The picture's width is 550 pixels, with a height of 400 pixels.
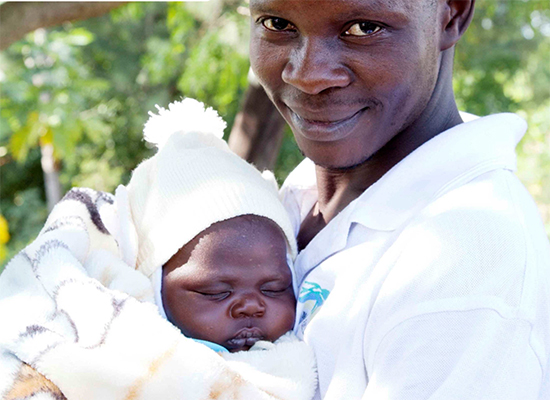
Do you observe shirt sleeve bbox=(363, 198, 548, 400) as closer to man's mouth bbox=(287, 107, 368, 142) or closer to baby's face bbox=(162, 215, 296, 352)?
man's mouth bbox=(287, 107, 368, 142)

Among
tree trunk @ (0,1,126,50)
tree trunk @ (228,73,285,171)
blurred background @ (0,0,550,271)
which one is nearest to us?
tree trunk @ (0,1,126,50)

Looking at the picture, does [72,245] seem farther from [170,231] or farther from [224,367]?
[224,367]

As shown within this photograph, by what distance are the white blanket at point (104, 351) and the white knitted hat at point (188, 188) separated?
0.56ft

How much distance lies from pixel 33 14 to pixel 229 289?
260cm

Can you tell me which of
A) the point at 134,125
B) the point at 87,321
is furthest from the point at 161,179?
the point at 134,125

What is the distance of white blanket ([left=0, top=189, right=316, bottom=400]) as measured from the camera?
1.33 meters

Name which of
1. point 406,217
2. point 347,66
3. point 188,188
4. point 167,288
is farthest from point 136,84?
point 406,217

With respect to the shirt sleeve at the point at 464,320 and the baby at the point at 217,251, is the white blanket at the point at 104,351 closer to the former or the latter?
the baby at the point at 217,251

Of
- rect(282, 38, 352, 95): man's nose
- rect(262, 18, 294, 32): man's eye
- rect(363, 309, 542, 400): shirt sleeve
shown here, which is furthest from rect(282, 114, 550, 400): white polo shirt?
rect(262, 18, 294, 32): man's eye

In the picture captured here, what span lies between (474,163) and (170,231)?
2.46 ft

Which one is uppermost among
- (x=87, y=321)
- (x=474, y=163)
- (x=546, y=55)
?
(x=474, y=163)

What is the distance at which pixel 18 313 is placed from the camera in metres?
1.44

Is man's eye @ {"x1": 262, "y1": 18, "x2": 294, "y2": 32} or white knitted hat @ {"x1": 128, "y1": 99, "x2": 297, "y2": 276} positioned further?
white knitted hat @ {"x1": 128, "y1": 99, "x2": 297, "y2": 276}

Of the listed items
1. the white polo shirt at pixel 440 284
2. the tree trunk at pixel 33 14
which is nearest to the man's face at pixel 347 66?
the white polo shirt at pixel 440 284
